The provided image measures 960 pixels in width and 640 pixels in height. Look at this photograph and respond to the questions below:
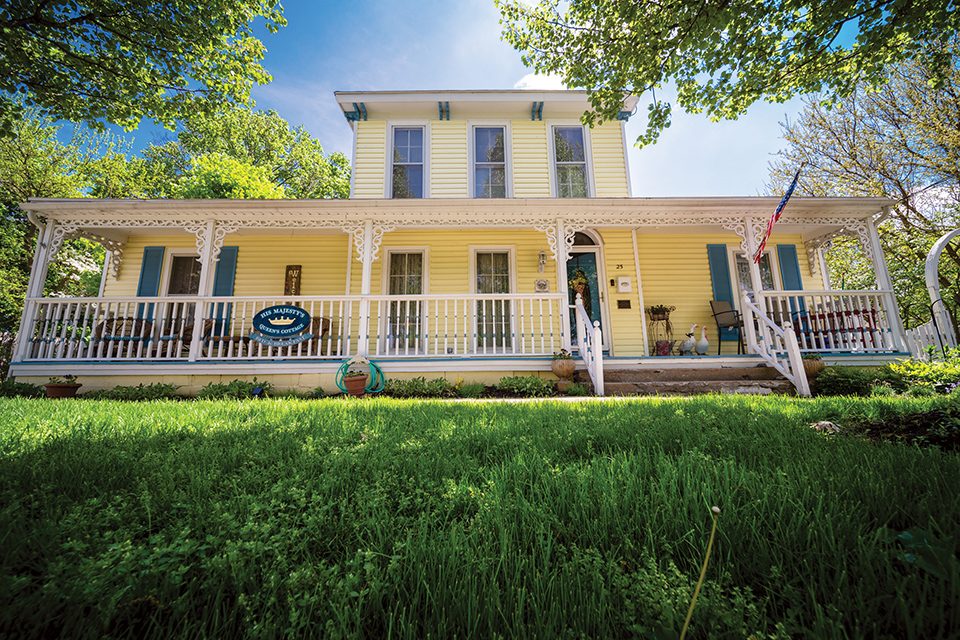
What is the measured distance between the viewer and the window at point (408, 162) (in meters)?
10.1

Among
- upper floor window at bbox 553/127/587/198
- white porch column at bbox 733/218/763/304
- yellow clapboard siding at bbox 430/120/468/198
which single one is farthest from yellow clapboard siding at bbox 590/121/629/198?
yellow clapboard siding at bbox 430/120/468/198

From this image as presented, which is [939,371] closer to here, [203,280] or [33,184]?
[203,280]

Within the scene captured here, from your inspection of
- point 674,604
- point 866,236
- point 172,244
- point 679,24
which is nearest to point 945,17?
point 679,24

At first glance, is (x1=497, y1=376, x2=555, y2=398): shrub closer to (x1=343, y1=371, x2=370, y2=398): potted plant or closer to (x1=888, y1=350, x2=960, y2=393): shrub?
(x1=343, y1=371, x2=370, y2=398): potted plant

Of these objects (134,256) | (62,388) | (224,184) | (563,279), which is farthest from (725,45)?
(224,184)

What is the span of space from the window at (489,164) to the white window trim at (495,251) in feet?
5.30

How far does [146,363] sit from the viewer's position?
278 inches

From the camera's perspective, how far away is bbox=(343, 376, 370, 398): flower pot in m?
6.20

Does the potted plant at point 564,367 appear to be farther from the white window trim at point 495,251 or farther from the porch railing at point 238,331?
the white window trim at point 495,251

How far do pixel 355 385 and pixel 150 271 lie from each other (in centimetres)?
708

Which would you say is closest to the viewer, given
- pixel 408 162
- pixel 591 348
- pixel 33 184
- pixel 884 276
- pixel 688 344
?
pixel 591 348

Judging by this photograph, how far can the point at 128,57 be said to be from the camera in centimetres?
563

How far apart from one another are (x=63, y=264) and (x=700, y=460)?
69.7 feet

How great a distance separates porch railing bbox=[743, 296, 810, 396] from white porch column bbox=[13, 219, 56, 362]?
13.4 meters
